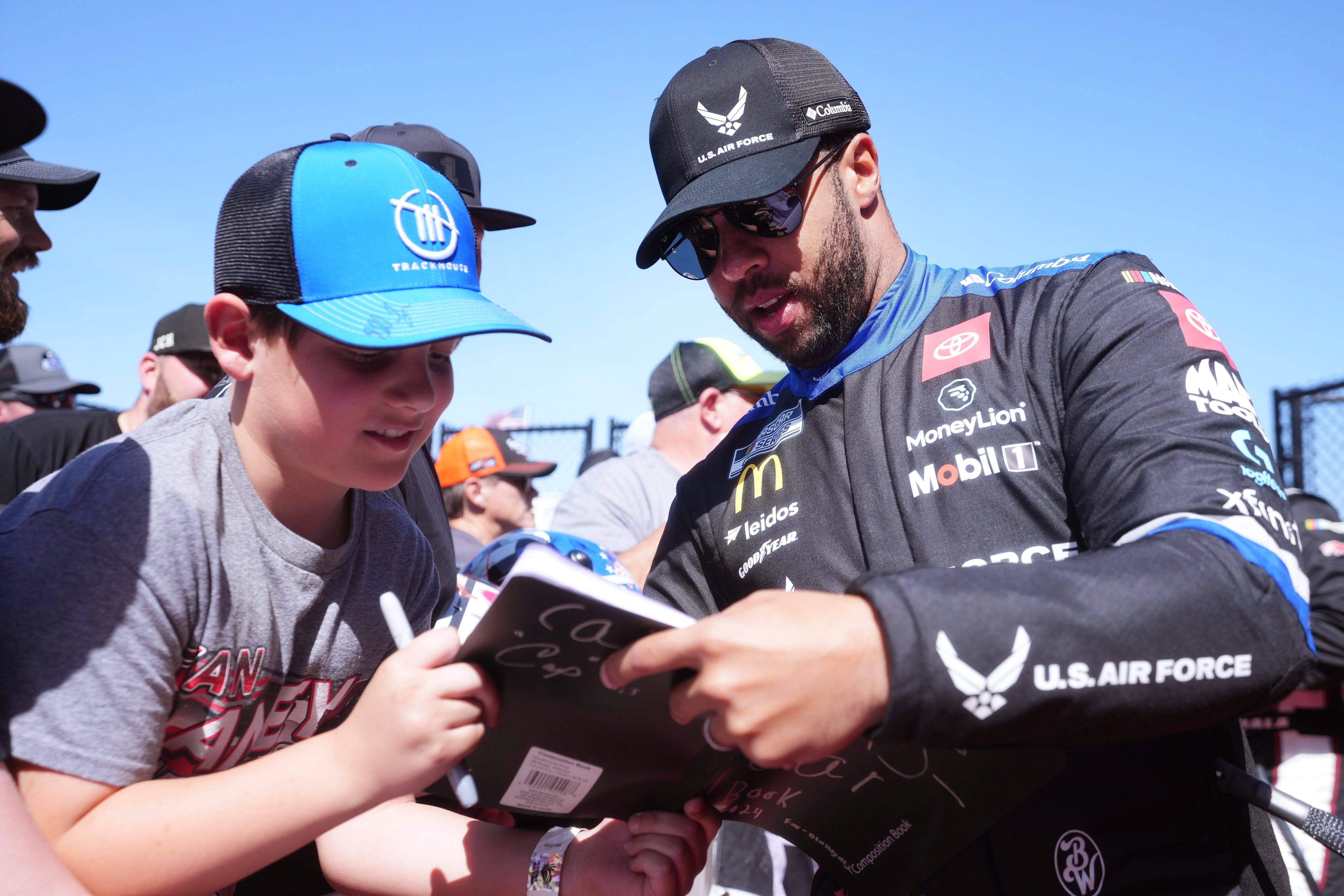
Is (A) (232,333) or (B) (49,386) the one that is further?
(B) (49,386)

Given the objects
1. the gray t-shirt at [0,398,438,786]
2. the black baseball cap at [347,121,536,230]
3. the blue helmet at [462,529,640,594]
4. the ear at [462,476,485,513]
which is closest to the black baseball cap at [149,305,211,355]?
the black baseball cap at [347,121,536,230]

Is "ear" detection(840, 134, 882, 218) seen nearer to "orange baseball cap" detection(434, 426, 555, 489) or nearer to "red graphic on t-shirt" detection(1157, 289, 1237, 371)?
"red graphic on t-shirt" detection(1157, 289, 1237, 371)

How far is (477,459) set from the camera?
6.18 meters

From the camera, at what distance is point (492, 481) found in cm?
626

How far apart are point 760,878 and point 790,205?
343cm

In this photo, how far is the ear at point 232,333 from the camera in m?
1.62

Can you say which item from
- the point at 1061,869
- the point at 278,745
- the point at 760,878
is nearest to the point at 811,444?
the point at 1061,869

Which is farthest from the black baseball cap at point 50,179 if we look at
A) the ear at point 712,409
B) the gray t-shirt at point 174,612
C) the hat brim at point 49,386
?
the hat brim at point 49,386

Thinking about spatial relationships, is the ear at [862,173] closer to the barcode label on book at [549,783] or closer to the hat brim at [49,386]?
the barcode label on book at [549,783]

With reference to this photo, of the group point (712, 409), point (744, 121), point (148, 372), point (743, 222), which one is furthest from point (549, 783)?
point (148, 372)

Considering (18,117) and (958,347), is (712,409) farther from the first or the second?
(18,117)

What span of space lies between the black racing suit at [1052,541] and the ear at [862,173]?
17 centimetres

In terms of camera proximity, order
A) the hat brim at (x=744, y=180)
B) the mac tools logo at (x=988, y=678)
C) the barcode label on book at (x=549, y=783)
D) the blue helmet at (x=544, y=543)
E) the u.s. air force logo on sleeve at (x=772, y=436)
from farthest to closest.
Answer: the blue helmet at (x=544, y=543) < the u.s. air force logo on sleeve at (x=772, y=436) < the hat brim at (x=744, y=180) < the barcode label on book at (x=549, y=783) < the mac tools logo at (x=988, y=678)

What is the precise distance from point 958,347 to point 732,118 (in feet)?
2.24
